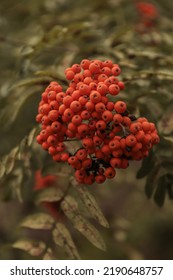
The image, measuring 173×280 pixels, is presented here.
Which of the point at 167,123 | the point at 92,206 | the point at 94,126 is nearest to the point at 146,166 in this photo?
the point at 167,123

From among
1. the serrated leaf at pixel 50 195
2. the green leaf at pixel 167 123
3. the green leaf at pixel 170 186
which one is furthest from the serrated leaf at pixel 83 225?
the green leaf at pixel 167 123

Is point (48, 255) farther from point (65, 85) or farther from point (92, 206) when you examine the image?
point (65, 85)

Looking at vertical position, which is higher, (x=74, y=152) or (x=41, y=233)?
(x=74, y=152)

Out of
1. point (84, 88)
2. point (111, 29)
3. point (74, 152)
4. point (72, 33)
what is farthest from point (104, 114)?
point (111, 29)

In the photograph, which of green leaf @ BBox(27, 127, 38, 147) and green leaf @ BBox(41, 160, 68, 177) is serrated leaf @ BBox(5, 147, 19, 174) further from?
green leaf @ BBox(41, 160, 68, 177)

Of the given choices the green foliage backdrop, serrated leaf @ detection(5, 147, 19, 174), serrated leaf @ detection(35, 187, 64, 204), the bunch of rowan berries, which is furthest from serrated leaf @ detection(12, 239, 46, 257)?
the bunch of rowan berries

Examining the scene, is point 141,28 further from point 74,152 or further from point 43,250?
point 43,250

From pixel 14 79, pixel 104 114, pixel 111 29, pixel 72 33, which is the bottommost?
pixel 104 114
